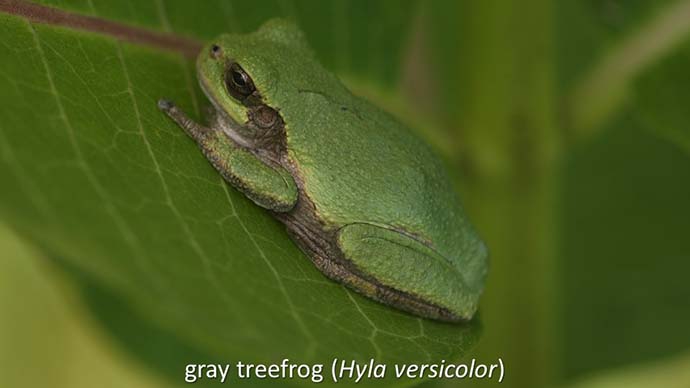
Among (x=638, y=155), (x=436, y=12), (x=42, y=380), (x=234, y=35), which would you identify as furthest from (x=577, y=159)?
(x=42, y=380)

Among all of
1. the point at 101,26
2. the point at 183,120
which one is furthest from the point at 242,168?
the point at 101,26

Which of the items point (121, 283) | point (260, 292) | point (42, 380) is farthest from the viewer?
point (42, 380)

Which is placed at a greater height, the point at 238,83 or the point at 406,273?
the point at 238,83

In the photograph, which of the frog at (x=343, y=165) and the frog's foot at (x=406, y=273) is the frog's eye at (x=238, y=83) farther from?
the frog's foot at (x=406, y=273)

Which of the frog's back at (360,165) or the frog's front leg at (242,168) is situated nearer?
the frog's front leg at (242,168)

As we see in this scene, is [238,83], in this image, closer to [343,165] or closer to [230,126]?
[230,126]

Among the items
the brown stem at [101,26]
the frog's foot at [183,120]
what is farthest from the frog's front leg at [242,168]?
the brown stem at [101,26]

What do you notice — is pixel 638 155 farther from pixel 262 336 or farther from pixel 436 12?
pixel 262 336
